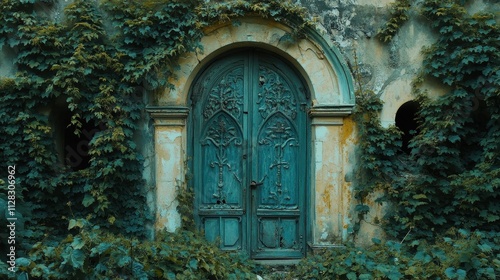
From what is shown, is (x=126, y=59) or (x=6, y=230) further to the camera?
(x=126, y=59)

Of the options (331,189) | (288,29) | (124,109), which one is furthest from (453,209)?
(124,109)

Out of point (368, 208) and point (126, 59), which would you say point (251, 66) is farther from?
point (368, 208)

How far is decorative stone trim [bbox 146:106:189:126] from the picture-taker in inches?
231

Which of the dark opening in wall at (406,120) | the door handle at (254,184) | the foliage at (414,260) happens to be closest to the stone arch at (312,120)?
the foliage at (414,260)

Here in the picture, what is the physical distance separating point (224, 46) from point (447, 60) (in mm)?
2778

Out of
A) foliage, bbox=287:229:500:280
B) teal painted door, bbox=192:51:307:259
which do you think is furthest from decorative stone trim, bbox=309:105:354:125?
foliage, bbox=287:229:500:280

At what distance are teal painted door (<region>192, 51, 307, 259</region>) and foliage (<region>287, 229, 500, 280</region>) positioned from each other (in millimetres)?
685

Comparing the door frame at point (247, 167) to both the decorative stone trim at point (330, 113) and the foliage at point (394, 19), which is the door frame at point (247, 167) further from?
the foliage at point (394, 19)

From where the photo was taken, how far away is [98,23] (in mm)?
5891

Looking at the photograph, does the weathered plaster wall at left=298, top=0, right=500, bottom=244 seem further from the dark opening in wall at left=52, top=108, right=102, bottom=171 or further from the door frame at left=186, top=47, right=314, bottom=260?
the dark opening in wall at left=52, top=108, right=102, bottom=171

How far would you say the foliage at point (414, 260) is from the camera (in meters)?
4.78

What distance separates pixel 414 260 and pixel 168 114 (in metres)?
A: 3.26

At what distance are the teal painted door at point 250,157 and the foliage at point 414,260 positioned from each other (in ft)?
2.25

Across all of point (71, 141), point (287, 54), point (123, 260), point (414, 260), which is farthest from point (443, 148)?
point (71, 141)
